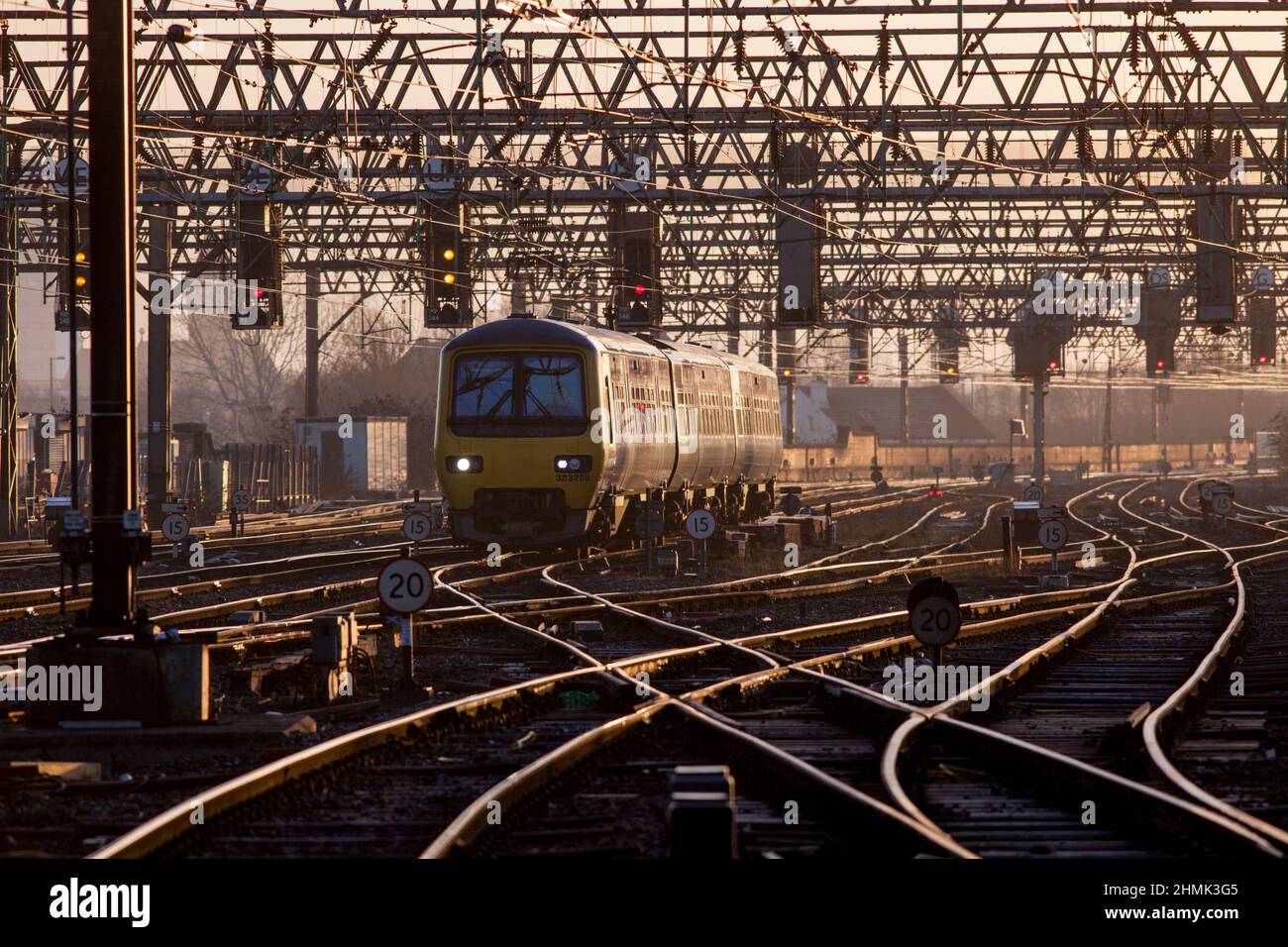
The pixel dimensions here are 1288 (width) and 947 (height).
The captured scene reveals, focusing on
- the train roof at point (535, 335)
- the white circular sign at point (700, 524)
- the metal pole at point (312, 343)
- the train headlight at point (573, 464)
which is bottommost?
the white circular sign at point (700, 524)

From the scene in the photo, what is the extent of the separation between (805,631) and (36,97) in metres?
19.6

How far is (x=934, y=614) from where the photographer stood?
41.0 ft

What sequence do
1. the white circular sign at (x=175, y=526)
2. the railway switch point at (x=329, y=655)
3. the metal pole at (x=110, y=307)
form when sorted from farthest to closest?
the white circular sign at (x=175, y=526) → the railway switch point at (x=329, y=655) → the metal pole at (x=110, y=307)

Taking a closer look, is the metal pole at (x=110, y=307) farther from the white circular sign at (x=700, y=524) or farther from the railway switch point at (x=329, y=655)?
the white circular sign at (x=700, y=524)

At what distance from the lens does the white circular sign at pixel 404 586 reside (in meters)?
13.2

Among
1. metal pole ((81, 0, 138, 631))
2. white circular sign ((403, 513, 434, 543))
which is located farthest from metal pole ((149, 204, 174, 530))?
metal pole ((81, 0, 138, 631))

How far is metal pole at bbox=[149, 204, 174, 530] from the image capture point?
34.2 meters

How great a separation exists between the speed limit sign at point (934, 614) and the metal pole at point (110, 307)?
5.17 meters

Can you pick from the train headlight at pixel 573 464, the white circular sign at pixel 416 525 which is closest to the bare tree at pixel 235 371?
the white circular sign at pixel 416 525

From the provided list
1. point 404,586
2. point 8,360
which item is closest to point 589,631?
point 404,586

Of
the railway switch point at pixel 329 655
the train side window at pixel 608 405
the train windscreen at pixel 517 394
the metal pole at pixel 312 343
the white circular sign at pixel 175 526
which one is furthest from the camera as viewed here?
the metal pole at pixel 312 343

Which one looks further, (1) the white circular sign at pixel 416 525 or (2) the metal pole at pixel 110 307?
(1) the white circular sign at pixel 416 525

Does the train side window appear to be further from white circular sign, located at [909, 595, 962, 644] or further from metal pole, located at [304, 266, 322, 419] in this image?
metal pole, located at [304, 266, 322, 419]
